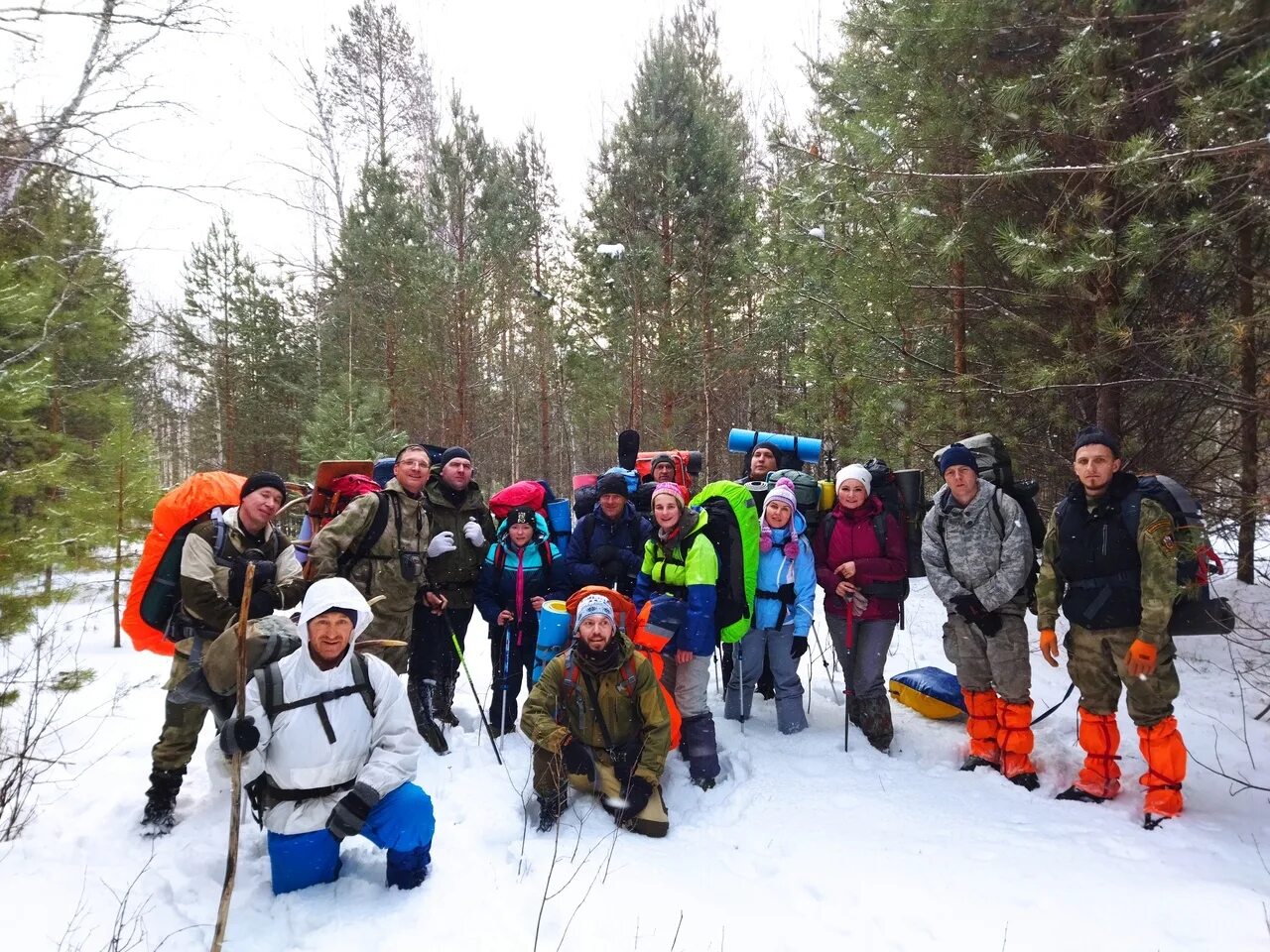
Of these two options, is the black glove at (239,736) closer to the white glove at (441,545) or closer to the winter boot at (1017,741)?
the white glove at (441,545)

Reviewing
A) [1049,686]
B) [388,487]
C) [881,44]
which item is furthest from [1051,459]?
[388,487]

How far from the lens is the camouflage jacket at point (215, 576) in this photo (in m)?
3.63

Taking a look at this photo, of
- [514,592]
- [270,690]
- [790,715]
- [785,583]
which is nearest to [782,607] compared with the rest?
[785,583]

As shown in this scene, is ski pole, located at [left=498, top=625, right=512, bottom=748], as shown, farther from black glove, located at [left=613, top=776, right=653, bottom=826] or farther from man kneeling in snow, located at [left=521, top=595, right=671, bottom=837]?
black glove, located at [left=613, top=776, right=653, bottom=826]

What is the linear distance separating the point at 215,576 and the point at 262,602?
293 millimetres

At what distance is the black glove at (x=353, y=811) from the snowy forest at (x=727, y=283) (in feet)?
1.85

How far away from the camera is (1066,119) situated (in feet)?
17.3

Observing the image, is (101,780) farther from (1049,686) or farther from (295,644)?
(1049,686)

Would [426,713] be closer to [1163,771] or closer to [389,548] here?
A: [389,548]

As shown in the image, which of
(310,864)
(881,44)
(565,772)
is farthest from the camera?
(881,44)

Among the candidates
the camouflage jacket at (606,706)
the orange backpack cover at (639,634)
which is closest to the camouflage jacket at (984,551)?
the orange backpack cover at (639,634)

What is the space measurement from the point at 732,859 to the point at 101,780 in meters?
4.21

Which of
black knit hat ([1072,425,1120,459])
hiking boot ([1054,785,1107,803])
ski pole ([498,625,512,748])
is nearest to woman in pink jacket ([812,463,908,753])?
hiking boot ([1054,785,1107,803])

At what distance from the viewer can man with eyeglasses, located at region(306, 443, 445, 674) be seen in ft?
14.9
